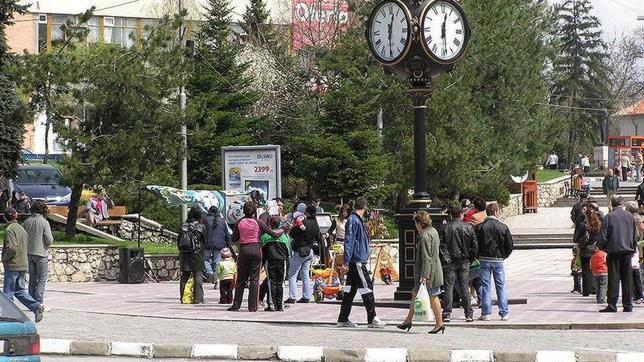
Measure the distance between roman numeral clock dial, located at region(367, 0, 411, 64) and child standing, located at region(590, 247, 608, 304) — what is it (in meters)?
4.72

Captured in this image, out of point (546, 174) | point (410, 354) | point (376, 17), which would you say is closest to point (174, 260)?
point (376, 17)

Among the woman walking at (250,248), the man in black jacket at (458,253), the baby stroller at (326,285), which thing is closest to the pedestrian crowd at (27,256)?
the woman walking at (250,248)

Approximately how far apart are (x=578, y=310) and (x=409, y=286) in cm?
279

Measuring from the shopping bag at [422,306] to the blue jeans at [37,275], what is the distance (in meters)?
6.23

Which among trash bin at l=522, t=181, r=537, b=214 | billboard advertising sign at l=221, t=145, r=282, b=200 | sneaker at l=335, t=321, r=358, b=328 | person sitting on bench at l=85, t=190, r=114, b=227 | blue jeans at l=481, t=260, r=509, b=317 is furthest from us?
trash bin at l=522, t=181, r=537, b=214

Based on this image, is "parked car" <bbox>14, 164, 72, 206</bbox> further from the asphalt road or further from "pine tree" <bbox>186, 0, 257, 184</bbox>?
the asphalt road

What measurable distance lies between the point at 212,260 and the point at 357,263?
10.1m

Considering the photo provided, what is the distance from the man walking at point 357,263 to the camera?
19250 millimetres

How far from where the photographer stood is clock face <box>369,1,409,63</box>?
72.9 feet

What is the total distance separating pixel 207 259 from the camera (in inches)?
1143

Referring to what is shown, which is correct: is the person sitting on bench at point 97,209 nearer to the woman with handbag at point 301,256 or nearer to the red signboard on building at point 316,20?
the woman with handbag at point 301,256

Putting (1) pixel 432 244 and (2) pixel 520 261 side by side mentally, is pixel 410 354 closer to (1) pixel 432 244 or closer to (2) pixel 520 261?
(1) pixel 432 244

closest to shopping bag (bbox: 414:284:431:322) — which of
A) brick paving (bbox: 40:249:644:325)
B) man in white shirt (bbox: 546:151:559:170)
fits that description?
brick paving (bbox: 40:249:644:325)

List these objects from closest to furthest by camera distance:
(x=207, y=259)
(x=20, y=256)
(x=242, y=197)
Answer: (x=20, y=256) < (x=207, y=259) < (x=242, y=197)
